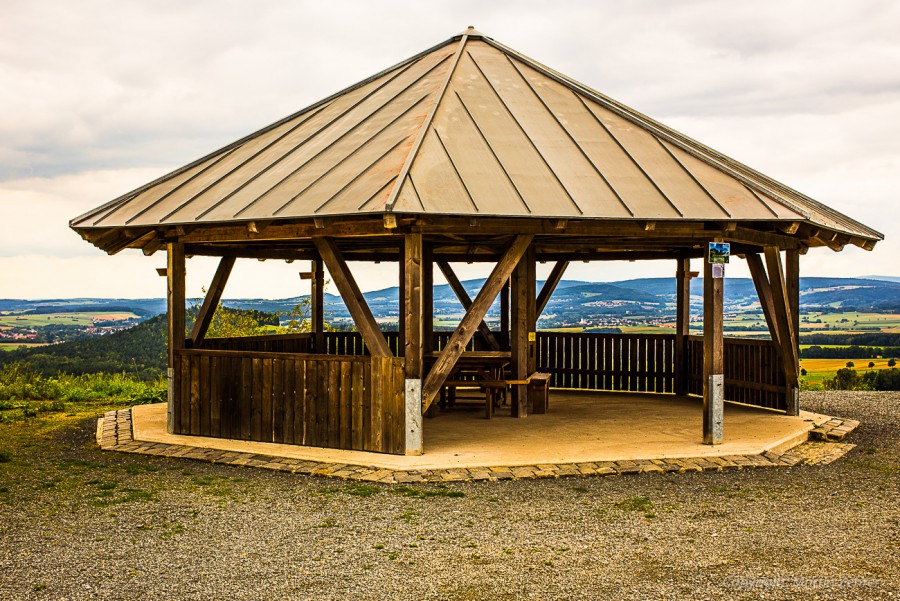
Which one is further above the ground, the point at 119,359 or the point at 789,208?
the point at 789,208

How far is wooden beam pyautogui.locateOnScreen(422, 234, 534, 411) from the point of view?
8.83 meters

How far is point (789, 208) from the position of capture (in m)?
9.14

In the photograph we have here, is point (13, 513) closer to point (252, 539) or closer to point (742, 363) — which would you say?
point (252, 539)

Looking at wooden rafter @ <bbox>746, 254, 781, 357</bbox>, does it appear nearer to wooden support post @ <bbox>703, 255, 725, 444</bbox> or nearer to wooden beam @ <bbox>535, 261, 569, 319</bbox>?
wooden support post @ <bbox>703, 255, 725, 444</bbox>

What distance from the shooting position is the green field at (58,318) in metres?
45.4

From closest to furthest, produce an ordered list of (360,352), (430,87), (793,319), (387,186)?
(387,186) < (430,87) < (793,319) < (360,352)

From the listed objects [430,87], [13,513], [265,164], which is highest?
[430,87]

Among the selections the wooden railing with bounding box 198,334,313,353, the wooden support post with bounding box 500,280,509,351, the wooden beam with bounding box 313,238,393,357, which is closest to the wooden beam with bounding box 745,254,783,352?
the wooden support post with bounding box 500,280,509,351

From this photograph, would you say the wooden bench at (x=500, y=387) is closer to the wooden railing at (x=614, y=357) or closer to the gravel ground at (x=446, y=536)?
the wooden railing at (x=614, y=357)

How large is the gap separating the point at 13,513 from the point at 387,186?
4599 mm

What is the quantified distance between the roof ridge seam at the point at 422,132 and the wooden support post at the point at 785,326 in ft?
16.0

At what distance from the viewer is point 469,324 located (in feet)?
29.3

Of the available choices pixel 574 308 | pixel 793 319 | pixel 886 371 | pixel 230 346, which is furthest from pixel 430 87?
pixel 574 308

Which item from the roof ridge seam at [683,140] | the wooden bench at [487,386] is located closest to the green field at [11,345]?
the wooden bench at [487,386]
